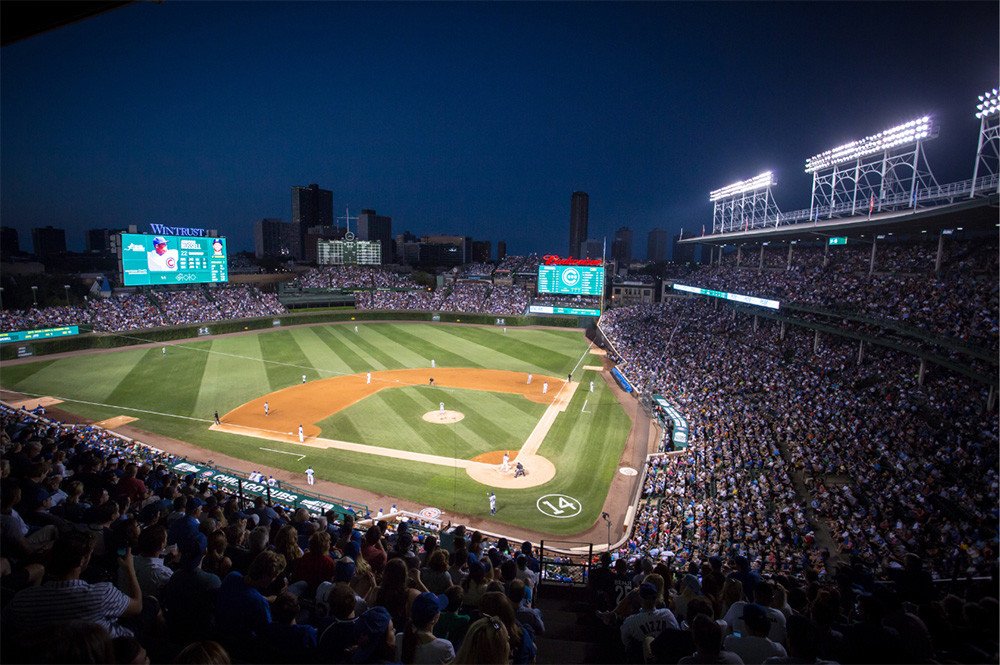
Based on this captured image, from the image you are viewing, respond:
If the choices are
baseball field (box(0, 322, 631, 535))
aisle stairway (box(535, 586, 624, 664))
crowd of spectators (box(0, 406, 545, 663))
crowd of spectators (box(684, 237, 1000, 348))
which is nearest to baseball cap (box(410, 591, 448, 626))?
crowd of spectators (box(0, 406, 545, 663))

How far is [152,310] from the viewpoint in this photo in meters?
48.9

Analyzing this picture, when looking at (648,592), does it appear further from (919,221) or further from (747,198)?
(747,198)

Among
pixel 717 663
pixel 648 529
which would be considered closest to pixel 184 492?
pixel 717 663

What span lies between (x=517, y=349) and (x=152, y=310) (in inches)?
1445

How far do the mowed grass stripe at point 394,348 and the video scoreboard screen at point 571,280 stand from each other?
20.2 metres

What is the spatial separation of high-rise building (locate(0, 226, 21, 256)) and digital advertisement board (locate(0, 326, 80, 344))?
6265 centimetres

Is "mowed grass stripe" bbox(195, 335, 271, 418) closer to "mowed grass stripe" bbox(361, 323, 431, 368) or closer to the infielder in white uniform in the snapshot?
the infielder in white uniform

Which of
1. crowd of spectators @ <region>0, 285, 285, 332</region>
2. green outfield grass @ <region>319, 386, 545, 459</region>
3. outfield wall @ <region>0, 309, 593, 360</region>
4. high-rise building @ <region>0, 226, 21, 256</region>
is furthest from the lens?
high-rise building @ <region>0, 226, 21, 256</region>

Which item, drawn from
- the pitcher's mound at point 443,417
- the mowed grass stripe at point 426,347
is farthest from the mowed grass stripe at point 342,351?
the pitcher's mound at point 443,417

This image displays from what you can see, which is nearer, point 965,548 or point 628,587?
point 628,587

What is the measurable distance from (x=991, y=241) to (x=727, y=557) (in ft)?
81.7

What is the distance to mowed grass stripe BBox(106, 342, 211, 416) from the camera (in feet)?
95.8

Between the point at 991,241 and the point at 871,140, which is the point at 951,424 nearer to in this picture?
the point at 991,241

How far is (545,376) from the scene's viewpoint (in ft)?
128
